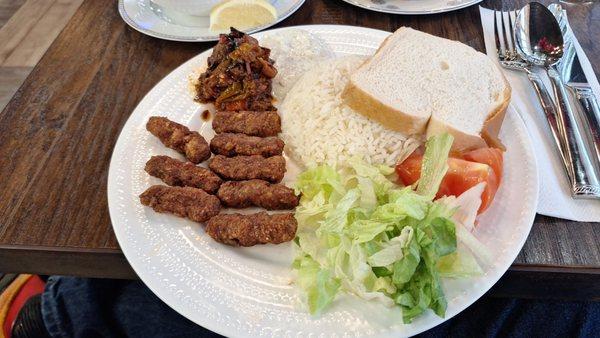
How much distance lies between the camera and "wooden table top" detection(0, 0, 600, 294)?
5.07 feet

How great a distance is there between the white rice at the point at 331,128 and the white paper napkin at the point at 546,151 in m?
0.48

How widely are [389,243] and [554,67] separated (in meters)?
1.34

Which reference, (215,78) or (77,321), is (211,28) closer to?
(215,78)

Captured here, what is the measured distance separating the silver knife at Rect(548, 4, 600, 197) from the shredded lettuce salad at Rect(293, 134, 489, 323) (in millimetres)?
538

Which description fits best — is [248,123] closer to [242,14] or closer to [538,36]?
[242,14]

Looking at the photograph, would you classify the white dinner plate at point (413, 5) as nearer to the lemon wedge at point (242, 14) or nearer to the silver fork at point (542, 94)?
the silver fork at point (542, 94)

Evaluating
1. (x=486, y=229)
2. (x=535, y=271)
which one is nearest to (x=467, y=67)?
(x=486, y=229)

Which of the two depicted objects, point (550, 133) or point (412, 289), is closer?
point (412, 289)

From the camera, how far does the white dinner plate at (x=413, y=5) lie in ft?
7.82

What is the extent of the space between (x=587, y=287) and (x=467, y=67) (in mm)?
945

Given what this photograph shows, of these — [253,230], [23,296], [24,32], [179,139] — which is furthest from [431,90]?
[24,32]

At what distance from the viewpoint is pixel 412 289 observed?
1.31m

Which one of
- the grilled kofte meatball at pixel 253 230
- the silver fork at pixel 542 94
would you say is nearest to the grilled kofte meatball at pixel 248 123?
the grilled kofte meatball at pixel 253 230

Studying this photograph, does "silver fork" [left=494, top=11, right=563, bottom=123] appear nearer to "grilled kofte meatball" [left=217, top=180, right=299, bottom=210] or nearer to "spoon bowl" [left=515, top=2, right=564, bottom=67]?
"spoon bowl" [left=515, top=2, right=564, bottom=67]
